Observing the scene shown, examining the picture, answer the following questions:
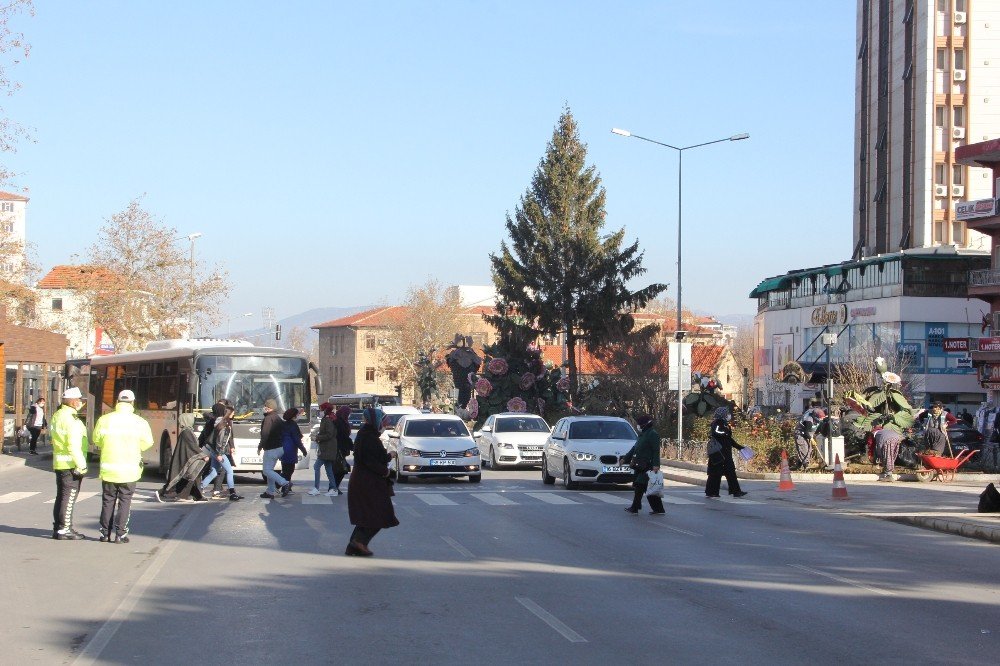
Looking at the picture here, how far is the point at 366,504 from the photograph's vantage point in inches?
558

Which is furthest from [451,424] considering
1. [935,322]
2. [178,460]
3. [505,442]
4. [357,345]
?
[357,345]

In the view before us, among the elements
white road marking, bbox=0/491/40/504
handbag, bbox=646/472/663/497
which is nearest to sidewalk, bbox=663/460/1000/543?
handbag, bbox=646/472/663/497

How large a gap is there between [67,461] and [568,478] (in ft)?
41.4

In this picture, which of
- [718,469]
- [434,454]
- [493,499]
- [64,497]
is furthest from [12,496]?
[718,469]

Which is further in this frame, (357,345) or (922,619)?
(357,345)

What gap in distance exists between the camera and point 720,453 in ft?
75.9

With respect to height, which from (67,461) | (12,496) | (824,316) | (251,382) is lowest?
(12,496)

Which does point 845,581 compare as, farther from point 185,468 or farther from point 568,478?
point 568,478

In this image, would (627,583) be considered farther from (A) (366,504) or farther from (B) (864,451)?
(B) (864,451)

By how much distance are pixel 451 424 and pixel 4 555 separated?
52.8 ft

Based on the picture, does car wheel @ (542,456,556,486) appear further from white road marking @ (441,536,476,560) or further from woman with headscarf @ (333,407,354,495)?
white road marking @ (441,536,476,560)

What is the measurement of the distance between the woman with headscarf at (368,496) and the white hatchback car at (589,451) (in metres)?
11.1

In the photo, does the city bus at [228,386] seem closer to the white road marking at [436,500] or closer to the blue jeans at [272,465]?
the blue jeans at [272,465]

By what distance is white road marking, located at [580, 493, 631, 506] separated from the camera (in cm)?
2269
